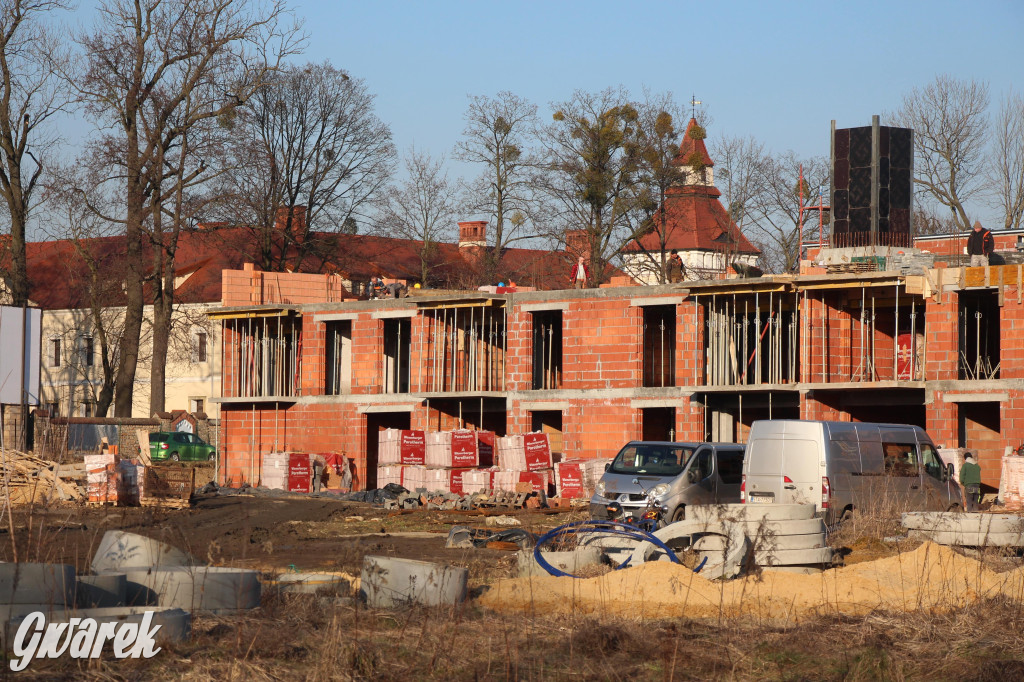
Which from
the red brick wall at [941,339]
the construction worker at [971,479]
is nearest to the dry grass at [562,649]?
the construction worker at [971,479]

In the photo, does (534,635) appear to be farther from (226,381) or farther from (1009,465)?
(226,381)

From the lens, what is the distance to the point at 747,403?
1299 inches

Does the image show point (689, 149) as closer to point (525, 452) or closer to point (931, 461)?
point (525, 452)

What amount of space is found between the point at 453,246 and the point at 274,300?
122ft

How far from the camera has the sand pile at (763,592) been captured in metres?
11.4

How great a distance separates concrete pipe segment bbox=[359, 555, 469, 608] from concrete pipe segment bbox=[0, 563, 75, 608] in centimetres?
262

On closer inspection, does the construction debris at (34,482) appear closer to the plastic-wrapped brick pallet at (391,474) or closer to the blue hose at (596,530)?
the plastic-wrapped brick pallet at (391,474)

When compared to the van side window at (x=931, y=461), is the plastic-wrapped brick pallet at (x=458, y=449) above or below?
below

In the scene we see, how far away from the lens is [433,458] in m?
32.9

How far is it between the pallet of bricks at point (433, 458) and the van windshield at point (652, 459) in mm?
9591

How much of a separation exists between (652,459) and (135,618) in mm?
14282

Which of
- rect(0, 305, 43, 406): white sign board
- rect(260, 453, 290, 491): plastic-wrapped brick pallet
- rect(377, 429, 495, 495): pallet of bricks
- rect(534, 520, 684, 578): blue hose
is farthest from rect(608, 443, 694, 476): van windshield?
rect(0, 305, 43, 406): white sign board

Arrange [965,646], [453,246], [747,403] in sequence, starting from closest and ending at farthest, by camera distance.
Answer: [965,646] < [747,403] < [453,246]

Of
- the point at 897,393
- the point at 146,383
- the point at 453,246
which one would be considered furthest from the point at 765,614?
the point at 453,246
